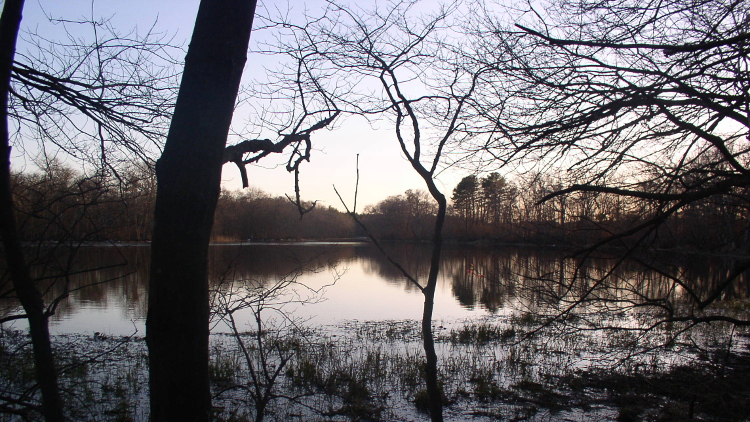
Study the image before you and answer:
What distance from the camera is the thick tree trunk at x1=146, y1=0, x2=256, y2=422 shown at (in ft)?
7.34

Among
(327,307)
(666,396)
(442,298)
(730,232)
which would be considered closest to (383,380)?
(666,396)

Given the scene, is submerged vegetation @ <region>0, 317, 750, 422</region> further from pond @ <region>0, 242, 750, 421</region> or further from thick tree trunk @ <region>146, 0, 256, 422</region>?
thick tree trunk @ <region>146, 0, 256, 422</region>

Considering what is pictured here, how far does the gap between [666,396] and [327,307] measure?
10949 mm

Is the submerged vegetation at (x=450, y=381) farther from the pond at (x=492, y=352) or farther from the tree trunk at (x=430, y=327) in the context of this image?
the tree trunk at (x=430, y=327)

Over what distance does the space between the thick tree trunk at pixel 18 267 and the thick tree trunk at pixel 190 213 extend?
104cm

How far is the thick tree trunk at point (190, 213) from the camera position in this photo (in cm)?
224

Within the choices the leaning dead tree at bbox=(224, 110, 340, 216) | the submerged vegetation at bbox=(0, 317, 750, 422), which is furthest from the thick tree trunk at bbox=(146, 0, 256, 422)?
the submerged vegetation at bbox=(0, 317, 750, 422)

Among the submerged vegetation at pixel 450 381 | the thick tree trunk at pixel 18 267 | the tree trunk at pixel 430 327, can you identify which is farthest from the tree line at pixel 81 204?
the submerged vegetation at pixel 450 381

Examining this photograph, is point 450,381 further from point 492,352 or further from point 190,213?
point 190,213

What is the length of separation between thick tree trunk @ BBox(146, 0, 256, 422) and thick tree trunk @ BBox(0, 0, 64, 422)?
40.8 inches

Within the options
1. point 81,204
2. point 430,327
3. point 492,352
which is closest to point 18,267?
point 81,204

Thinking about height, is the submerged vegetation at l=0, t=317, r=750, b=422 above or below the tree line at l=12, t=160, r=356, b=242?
below

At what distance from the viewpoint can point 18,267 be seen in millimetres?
2994

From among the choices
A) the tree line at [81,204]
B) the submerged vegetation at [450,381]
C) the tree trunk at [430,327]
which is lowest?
the submerged vegetation at [450,381]
